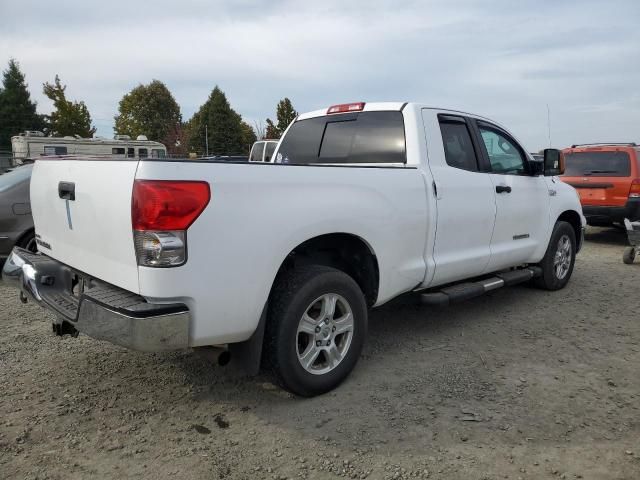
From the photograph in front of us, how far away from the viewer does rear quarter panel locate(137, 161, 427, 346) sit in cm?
255

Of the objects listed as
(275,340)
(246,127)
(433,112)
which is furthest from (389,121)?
(246,127)

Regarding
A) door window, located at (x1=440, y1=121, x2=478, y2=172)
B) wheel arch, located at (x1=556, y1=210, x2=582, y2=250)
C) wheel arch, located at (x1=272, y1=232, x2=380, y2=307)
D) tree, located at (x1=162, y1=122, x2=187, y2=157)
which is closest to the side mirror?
wheel arch, located at (x1=556, y1=210, x2=582, y2=250)

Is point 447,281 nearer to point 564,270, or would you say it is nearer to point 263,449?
point 263,449

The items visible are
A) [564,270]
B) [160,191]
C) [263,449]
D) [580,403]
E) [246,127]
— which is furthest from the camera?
[246,127]

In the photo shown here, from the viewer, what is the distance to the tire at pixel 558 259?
18.3 ft

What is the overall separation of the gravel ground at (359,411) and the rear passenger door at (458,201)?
66 centimetres

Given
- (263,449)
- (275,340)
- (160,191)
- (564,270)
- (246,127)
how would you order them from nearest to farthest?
1. (160,191)
2. (263,449)
3. (275,340)
4. (564,270)
5. (246,127)

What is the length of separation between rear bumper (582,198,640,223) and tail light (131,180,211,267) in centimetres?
867

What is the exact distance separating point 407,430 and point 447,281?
1572 mm

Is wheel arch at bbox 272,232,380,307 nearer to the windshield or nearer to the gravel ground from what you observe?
the gravel ground

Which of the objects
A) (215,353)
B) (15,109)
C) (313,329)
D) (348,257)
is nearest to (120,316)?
(215,353)

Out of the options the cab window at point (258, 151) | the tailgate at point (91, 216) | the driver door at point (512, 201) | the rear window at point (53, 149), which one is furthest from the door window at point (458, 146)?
the rear window at point (53, 149)

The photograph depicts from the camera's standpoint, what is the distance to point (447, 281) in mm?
4188

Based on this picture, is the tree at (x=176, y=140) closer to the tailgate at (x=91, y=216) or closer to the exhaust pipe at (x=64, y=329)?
the tailgate at (x=91, y=216)
